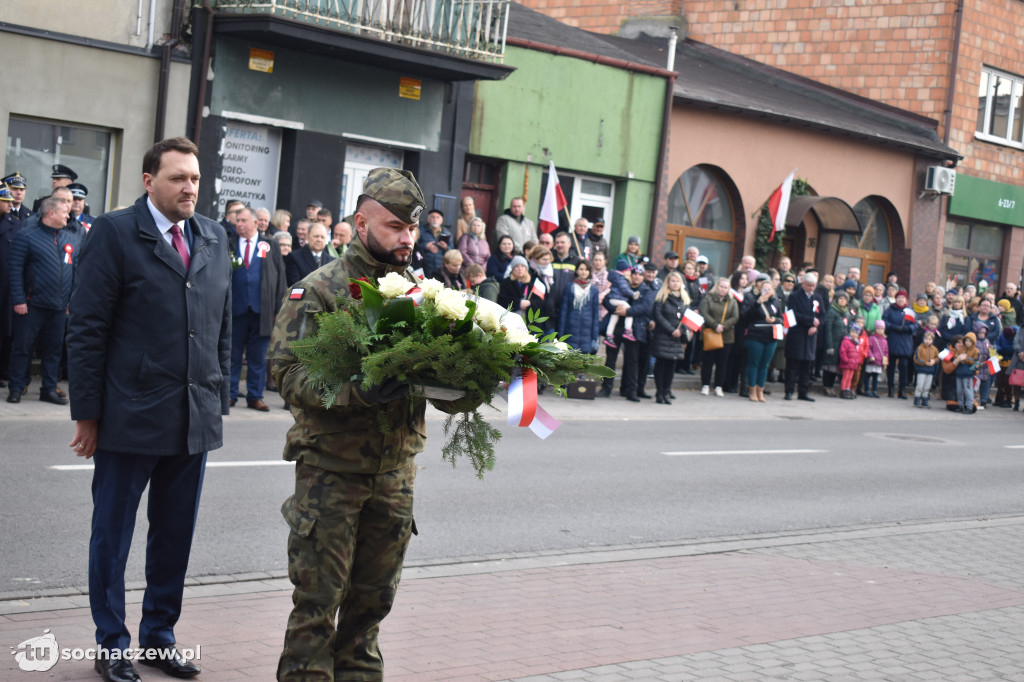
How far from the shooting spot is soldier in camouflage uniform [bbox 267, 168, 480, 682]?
14.3 ft

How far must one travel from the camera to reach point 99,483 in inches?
202

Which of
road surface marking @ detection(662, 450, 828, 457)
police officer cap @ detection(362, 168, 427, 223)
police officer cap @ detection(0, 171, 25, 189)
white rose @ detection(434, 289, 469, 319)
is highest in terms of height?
police officer cap @ detection(0, 171, 25, 189)

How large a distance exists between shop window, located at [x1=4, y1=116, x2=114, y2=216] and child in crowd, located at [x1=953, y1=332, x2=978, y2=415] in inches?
590

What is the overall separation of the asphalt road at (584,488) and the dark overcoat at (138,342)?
195 cm

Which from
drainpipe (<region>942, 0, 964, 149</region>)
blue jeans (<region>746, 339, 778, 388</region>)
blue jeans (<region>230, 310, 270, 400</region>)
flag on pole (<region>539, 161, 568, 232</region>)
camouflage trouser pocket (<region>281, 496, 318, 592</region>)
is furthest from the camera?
drainpipe (<region>942, 0, 964, 149</region>)

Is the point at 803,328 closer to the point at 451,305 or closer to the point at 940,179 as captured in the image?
the point at 940,179

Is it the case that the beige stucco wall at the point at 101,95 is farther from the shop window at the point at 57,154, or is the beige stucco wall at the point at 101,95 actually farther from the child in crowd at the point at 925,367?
the child in crowd at the point at 925,367

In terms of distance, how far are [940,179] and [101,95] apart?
21.9 meters

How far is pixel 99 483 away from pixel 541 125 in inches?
737

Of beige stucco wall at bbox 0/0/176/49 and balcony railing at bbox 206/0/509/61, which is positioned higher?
balcony railing at bbox 206/0/509/61

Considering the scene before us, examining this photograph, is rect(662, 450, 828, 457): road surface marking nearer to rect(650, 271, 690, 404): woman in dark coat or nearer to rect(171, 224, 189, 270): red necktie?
rect(650, 271, 690, 404): woman in dark coat

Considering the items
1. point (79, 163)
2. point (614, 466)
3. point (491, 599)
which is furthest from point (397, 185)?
point (79, 163)

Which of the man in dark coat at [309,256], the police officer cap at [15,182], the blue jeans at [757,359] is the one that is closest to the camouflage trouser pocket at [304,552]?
the police officer cap at [15,182]

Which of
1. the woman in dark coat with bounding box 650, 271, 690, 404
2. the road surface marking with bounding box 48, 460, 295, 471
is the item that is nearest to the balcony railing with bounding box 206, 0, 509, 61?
the woman in dark coat with bounding box 650, 271, 690, 404
